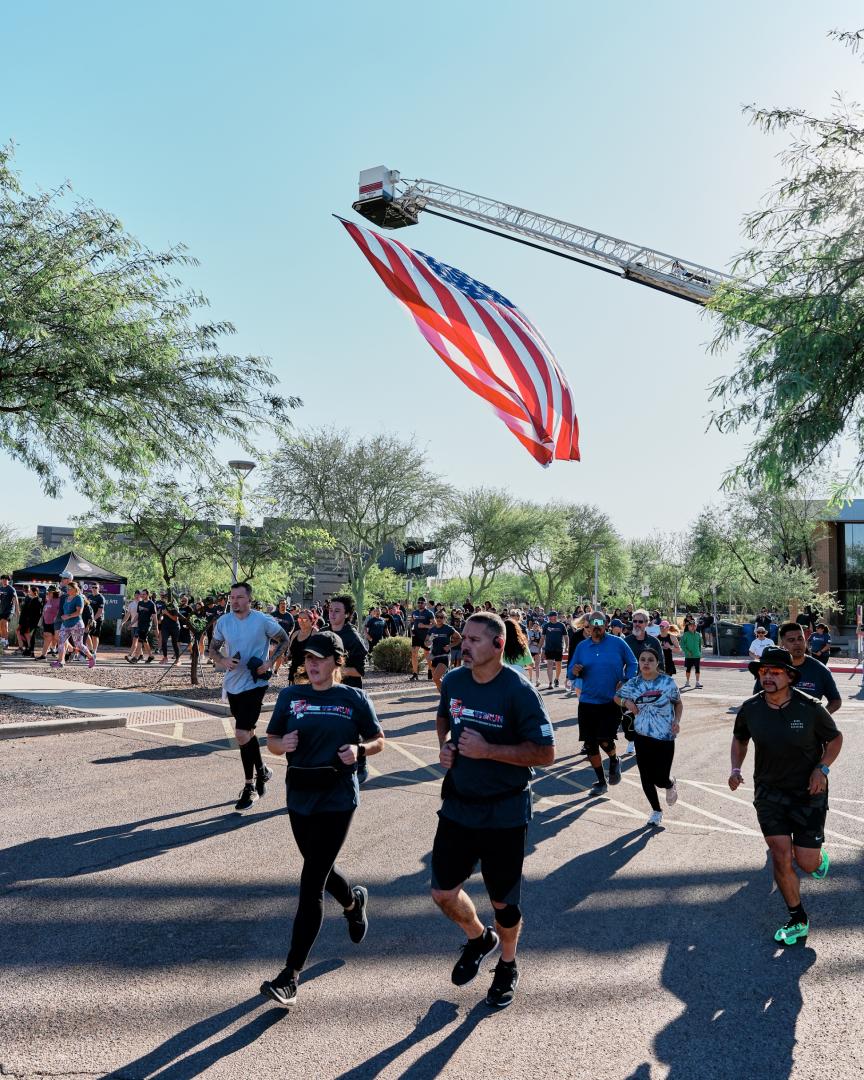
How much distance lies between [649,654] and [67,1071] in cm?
565

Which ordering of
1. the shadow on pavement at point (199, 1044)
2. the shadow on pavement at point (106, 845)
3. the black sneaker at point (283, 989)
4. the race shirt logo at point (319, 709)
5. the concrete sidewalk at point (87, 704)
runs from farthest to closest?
the concrete sidewalk at point (87, 704) < the shadow on pavement at point (106, 845) < the race shirt logo at point (319, 709) < the black sneaker at point (283, 989) < the shadow on pavement at point (199, 1044)

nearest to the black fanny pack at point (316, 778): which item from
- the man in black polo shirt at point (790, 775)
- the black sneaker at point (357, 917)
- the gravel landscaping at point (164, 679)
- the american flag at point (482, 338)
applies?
the black sneaker at point (357, 917)

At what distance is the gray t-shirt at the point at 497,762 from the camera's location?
3.74 metres

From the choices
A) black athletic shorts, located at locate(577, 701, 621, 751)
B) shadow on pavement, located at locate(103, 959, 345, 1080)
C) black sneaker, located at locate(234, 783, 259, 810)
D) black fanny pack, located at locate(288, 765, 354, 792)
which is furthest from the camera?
black athletic shorts, located at locate(577, 701, 621, 751)

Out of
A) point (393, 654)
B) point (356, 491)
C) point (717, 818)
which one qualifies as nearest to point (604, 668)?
point (717, 818)

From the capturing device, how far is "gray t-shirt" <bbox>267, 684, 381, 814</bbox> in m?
3.98

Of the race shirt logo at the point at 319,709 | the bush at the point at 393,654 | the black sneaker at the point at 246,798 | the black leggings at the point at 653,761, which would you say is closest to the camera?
the race shirt logo at the point at 319,709

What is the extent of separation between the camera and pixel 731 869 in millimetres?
5910

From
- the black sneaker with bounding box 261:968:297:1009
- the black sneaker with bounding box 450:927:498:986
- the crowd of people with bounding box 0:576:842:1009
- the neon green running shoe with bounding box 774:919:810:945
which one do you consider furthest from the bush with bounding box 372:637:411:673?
the black sneaker with bounding box 261:968:297:1009

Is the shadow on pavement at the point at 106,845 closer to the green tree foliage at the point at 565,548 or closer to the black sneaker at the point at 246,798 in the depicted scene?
the black sneaker at the point at 246,798

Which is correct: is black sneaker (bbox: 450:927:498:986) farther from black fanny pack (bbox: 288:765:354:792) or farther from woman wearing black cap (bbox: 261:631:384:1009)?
black fanny pack (bbox: 288:765:354:792)

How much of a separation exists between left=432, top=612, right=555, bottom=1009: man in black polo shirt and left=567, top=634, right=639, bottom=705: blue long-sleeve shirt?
16.0 ft

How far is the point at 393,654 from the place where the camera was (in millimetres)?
21188

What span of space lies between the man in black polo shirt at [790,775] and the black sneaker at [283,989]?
106 inches
